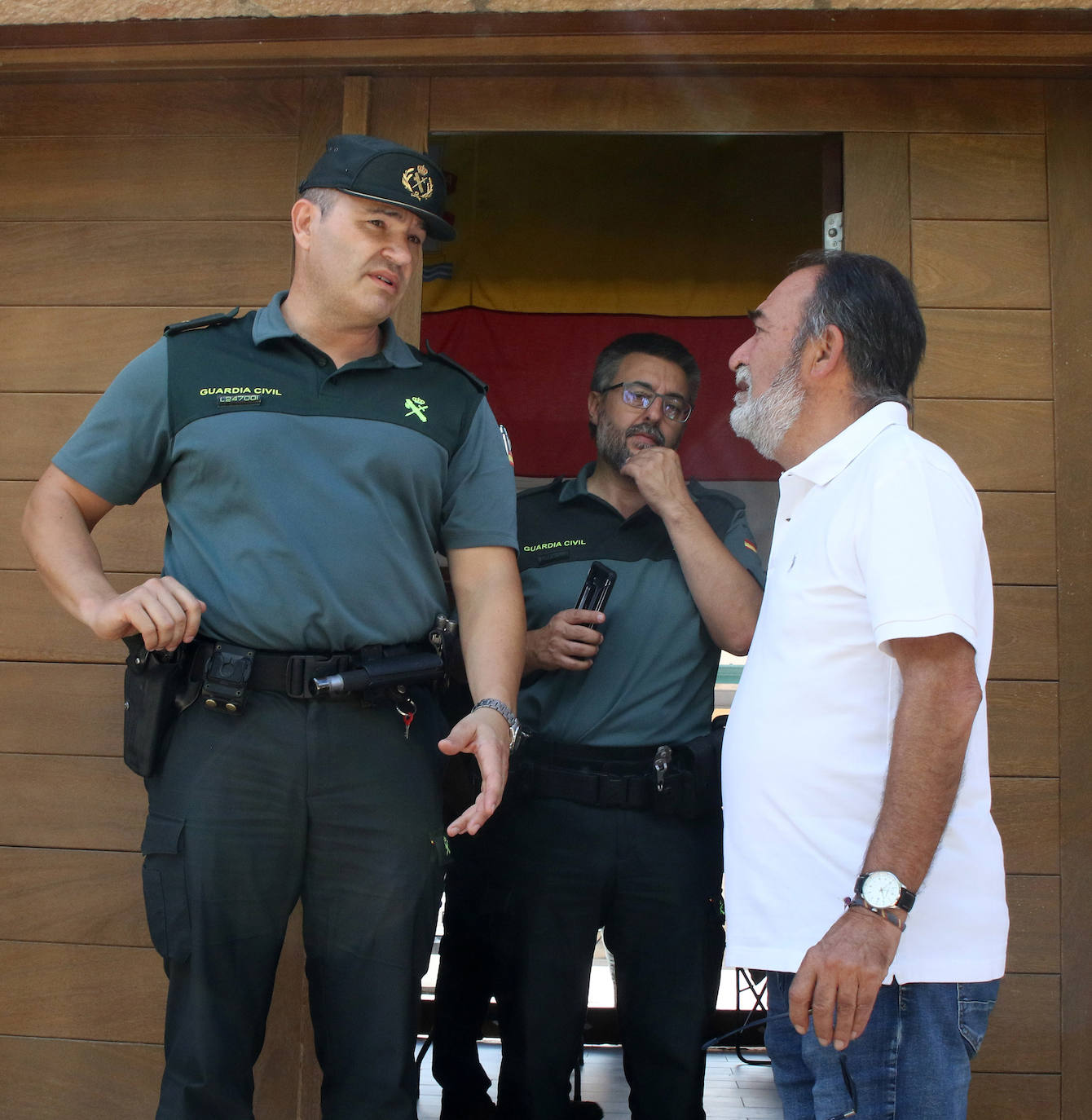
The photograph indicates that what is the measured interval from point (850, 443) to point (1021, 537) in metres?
1.02

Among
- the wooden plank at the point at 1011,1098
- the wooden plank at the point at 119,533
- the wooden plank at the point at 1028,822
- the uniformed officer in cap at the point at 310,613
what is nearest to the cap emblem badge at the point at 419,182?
the uniformed officer in cap at the point at 310,613

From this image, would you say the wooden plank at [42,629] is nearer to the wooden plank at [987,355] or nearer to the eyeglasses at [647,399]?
the eyeglasses at [647,399]

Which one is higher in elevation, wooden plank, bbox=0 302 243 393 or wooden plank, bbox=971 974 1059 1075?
wooden plank, bbox=0 302 243 393

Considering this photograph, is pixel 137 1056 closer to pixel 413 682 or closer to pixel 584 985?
pixel 584 985

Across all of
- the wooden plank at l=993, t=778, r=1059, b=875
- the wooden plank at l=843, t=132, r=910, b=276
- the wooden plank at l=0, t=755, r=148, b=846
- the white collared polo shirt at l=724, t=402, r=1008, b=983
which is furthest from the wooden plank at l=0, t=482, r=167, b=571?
the wooden plank at l=993, t=778, r=1059, b=875

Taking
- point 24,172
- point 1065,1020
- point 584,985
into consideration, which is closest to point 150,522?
point 24,172

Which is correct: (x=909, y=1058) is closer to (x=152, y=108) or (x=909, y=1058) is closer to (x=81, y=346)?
(x=81, y=346)

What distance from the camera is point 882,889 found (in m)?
1.38

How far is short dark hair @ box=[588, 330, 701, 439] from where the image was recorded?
279 cm

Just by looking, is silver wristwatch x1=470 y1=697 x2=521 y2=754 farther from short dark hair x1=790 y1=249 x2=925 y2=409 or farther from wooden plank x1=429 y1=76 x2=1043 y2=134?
wooden plank x1=429 y1=76 x2=1043 y2=134

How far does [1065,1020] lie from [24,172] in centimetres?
319

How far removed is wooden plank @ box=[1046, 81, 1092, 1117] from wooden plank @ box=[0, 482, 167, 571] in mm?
2127

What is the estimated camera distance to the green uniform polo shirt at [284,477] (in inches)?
72.8

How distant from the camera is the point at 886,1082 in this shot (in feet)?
4.89
